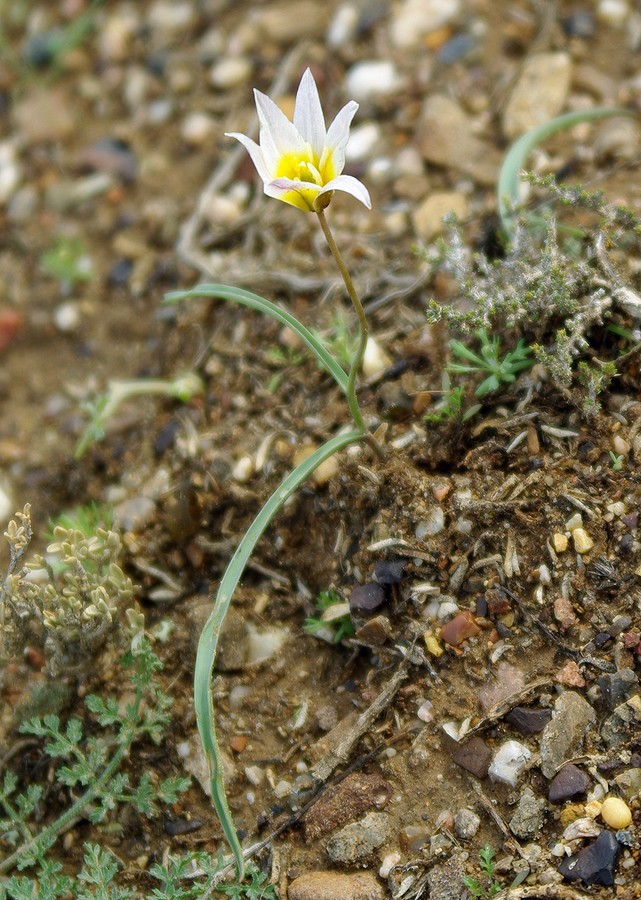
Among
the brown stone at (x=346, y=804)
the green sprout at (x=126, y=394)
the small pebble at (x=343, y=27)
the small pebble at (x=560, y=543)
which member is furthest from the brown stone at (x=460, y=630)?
the small pebble at (x=343, y=27)

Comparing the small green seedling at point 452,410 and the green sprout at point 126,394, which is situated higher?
the small green seedling at point 452,410

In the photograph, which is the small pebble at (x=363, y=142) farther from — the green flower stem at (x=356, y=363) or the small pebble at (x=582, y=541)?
the small pebble at (x=582, y=541)

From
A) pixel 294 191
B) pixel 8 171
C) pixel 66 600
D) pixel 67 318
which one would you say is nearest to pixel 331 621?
pixel 66 600

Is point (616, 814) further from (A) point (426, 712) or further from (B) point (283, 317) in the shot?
(B) point (283, 317)

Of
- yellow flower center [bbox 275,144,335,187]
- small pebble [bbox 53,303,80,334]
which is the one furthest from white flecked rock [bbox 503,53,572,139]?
small pebble [bbox 53,303,80,334]

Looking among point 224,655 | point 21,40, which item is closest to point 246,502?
point 224,655

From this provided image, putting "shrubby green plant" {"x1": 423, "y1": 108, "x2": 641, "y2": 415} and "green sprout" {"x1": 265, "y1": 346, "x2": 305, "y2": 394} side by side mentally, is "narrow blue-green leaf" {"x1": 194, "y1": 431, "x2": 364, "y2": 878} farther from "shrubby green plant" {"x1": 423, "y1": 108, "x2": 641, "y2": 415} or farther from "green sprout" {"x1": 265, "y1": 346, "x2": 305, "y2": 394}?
"green sprout" {"x1": 265, "y1": 346, "x2": 305, "y2": 394}
